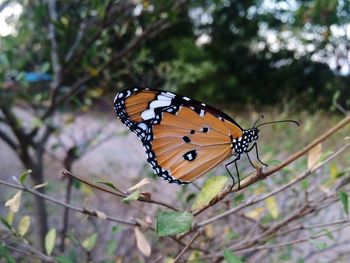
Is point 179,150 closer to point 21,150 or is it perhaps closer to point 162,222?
point 162,222

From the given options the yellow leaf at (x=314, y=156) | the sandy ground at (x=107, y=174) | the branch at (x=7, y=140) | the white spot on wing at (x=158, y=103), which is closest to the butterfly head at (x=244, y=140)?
the white spot on wing at (x=158, y=103)

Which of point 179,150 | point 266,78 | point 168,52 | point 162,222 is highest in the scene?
point 266,78

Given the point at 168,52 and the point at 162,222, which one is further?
the point at 168,52

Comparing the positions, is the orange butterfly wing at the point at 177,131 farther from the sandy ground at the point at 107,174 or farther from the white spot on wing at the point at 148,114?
the sandy ground at the point at 107,174

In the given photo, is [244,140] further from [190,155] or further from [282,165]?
[282,165]

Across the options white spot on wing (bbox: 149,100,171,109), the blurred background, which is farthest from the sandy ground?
white spot on wing (bbox: 149,100,171,109)

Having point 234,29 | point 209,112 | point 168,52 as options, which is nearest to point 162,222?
point 209,112
